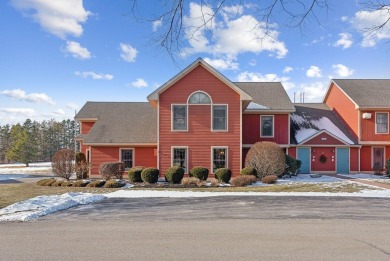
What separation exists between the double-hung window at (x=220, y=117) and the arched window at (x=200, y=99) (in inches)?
29.0

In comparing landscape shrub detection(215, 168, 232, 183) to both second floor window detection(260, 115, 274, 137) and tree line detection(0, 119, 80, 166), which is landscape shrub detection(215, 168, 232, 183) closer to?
second floor window detection(260, 115, 274, 137)

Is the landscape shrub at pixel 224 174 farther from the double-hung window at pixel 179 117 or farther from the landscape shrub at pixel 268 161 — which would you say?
the double-hung window at pixel 179 117

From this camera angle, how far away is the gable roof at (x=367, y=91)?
24.4 meters

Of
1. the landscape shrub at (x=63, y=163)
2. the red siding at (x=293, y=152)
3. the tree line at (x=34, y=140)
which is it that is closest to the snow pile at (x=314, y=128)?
the red siding at (x=293, y=152)

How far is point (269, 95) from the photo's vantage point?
85.4 ft

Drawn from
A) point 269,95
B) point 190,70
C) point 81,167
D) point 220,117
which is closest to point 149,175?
point 81,167

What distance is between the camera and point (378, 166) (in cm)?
2478

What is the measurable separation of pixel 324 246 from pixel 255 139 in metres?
18.0

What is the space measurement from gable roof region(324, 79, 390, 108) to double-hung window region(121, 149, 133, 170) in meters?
19.4

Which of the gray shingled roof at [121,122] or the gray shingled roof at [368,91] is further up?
the gray shingled roof at [368,91]

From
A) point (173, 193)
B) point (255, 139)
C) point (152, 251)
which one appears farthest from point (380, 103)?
point (152, 251)

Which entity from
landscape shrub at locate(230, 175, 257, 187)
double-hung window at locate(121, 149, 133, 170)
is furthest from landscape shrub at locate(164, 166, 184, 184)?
double-hung window at locate(121, 149, 133, 170)

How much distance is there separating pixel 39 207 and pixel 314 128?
883 inches

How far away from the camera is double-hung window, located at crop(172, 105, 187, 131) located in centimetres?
2106
